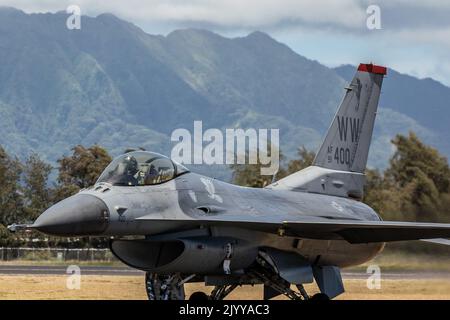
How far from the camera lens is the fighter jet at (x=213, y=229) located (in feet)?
52.7

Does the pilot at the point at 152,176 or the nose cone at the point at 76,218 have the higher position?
the pilot at the point at 152,176

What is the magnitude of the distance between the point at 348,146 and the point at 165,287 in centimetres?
628

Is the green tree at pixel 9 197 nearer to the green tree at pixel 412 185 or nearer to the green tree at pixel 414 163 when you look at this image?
the green tree at pixel 412 185

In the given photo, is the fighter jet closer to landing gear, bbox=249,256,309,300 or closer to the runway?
landing gear, bbox=249,256,309,300

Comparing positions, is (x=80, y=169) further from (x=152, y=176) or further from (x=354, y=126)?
(x=152, y=176)

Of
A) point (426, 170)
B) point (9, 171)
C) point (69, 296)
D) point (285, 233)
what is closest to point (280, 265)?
point (285, 233)

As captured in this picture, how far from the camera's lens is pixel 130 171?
1655cm

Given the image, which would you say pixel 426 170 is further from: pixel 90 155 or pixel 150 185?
pixel 150 185

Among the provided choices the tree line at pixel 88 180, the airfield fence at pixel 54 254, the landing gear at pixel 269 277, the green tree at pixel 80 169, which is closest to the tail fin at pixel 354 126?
the landing gear at pixel 269 277

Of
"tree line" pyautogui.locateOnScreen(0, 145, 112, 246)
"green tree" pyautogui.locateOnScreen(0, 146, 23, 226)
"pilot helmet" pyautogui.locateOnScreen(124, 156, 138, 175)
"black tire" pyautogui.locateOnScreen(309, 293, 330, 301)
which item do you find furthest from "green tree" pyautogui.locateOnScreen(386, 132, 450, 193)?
"pilot helmet" pyautogui.locateOnScreen(124, 156, 138, 175)

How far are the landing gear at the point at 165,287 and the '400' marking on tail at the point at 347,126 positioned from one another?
6.01m

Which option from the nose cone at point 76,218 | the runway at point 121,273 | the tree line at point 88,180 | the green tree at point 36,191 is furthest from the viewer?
the green tree at point 36,191

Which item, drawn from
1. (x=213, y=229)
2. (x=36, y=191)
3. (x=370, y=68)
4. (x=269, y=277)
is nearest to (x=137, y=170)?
(x=213, y=229)

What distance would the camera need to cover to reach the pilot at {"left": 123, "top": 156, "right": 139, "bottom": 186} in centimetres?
1647
